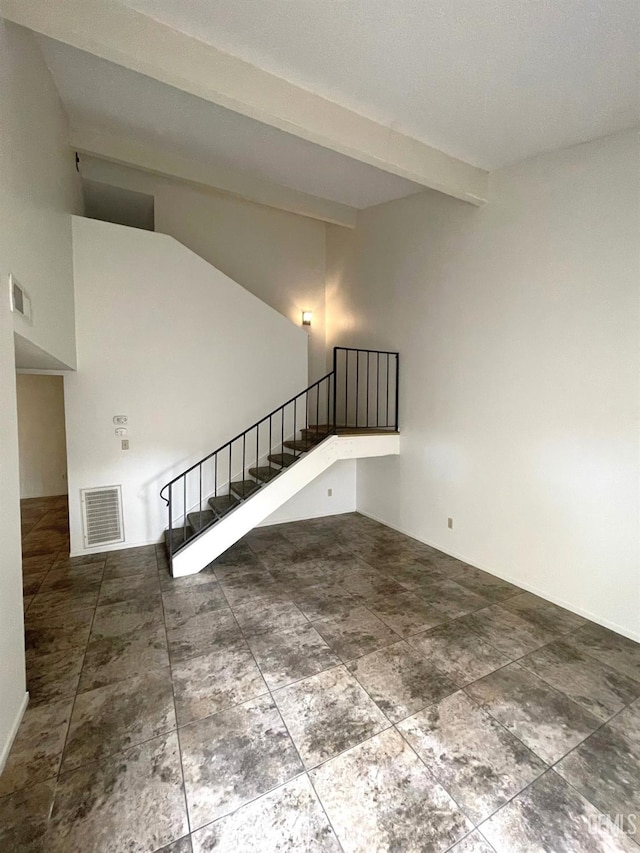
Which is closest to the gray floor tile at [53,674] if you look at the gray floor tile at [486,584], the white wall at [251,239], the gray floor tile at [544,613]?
the gray floor tile at [486,584]

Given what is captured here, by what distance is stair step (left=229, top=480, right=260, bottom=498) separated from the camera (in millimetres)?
4387

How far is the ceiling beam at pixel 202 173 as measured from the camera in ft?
12.8

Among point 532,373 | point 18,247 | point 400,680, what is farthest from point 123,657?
point 532,373

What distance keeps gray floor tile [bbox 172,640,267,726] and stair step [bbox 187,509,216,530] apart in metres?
1.61

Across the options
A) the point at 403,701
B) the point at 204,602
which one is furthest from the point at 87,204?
the point at 403,701

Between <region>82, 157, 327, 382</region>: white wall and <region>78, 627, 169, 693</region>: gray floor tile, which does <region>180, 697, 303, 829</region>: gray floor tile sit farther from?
<region>82, 157, 327, 382</region>: white wall

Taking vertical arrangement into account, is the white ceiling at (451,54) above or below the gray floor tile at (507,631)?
above

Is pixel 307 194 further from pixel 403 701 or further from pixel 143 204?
pixel 403 701

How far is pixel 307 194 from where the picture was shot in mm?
5402

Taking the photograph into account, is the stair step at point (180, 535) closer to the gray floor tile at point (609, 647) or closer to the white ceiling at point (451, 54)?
the gray floor tile at point (609, 647)

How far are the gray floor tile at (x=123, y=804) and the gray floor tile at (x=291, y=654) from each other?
2.40 feet

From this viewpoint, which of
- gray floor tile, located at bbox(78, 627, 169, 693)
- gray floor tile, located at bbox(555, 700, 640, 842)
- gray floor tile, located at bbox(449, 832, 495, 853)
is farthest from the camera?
gray floor tile, located at bbox(78, 627, 169, 693)

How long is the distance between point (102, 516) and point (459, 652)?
3.91 meters

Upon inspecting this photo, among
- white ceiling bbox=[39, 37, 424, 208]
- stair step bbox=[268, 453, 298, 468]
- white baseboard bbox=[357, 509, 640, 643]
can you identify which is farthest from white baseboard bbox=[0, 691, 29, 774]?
white ceiling bbox=[39, 37, 424, 208]
